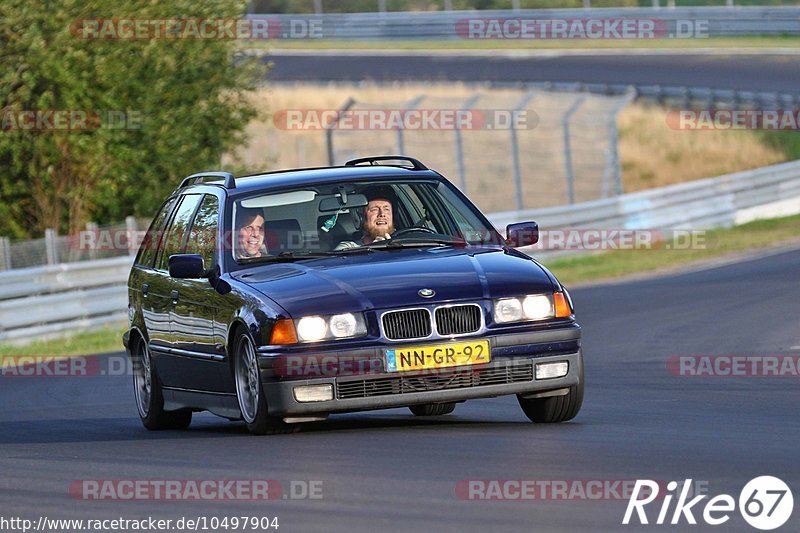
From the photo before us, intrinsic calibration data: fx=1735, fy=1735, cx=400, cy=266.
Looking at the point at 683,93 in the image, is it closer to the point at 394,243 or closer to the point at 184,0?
the point at 184,0

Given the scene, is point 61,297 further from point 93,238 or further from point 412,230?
point 412,230

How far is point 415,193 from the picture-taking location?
1084 cm

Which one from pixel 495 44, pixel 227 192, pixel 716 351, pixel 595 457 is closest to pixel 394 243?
pixel 227 192

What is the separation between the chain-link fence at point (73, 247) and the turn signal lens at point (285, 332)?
45.9 feet

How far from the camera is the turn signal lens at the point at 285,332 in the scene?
9.21 meters

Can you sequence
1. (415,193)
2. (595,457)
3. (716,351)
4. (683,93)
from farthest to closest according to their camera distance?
(683,93)
(716,351)
(415,193)
(595,457)

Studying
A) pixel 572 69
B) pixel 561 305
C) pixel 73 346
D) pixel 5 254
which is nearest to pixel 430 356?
pixel 561 305

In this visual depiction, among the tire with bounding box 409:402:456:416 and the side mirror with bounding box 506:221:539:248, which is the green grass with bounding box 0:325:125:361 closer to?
the tire with bounding box 409:402:456:416

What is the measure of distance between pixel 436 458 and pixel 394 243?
2269 mm

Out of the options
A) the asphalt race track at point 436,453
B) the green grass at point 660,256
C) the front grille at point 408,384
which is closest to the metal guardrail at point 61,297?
the green grass at point 660,256

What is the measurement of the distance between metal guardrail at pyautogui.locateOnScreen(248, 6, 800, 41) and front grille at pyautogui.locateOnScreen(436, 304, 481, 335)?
146 feet

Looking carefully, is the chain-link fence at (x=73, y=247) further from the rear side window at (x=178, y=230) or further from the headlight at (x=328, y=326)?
the headlight at (x=328, y=326)

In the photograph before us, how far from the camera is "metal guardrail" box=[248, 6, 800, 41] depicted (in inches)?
2069

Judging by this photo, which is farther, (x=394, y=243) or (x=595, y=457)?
(x=394, y=243)
